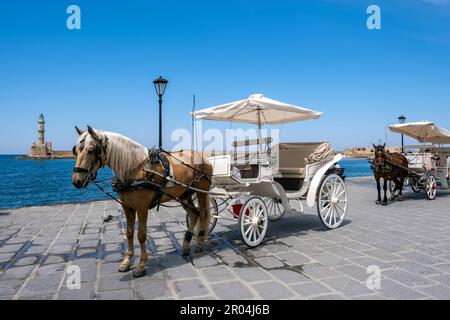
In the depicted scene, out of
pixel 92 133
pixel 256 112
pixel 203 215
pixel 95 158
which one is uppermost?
pixel 256 112

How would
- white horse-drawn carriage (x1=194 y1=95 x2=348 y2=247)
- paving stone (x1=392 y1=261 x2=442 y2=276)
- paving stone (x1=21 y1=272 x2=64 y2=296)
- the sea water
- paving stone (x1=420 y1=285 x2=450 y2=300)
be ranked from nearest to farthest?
paving stone (x1=420 y1=285 x2=450 y2=300) → paving stone (x1=21 y1=272 x2=64 y2=296) → paving stone (x1=392 y1=261 x2=442 y2=276) → white horse-drawn carriage (x1=194 y1=95 x2=348 y2=247) → the sea water

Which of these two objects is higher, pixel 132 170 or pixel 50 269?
pixel 132 170

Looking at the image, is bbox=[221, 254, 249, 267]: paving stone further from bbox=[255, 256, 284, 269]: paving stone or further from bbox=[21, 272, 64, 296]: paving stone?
bbox=[21, 272, 64, 296]: paving stone

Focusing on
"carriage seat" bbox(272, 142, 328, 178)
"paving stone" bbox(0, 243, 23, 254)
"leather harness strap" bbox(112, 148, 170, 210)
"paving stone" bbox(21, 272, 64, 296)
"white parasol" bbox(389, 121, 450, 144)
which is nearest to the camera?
"paving stone" bbox(21, 272, 64, 296)

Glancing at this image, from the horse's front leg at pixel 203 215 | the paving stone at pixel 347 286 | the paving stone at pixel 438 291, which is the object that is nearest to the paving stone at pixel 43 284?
the horse's front leg at pixel 203 215

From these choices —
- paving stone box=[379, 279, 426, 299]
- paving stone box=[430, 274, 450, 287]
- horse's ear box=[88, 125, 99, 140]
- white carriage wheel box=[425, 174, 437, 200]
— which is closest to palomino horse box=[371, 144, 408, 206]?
white carriage wheel box=[425, 174, 437, 200]

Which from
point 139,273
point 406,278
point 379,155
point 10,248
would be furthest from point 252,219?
point 379,155

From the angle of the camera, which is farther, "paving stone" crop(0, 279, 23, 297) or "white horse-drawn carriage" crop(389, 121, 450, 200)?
"white horse-drawn carriage" crop(389, 121, 450, 200)

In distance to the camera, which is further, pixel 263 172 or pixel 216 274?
pixel 263 172

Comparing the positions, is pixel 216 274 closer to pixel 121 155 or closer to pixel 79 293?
pixel 79 293

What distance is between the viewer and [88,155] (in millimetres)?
3836

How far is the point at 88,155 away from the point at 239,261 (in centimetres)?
255

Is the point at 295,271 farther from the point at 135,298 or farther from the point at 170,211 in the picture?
the point at 170,211

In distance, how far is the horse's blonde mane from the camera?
406 centimetres
